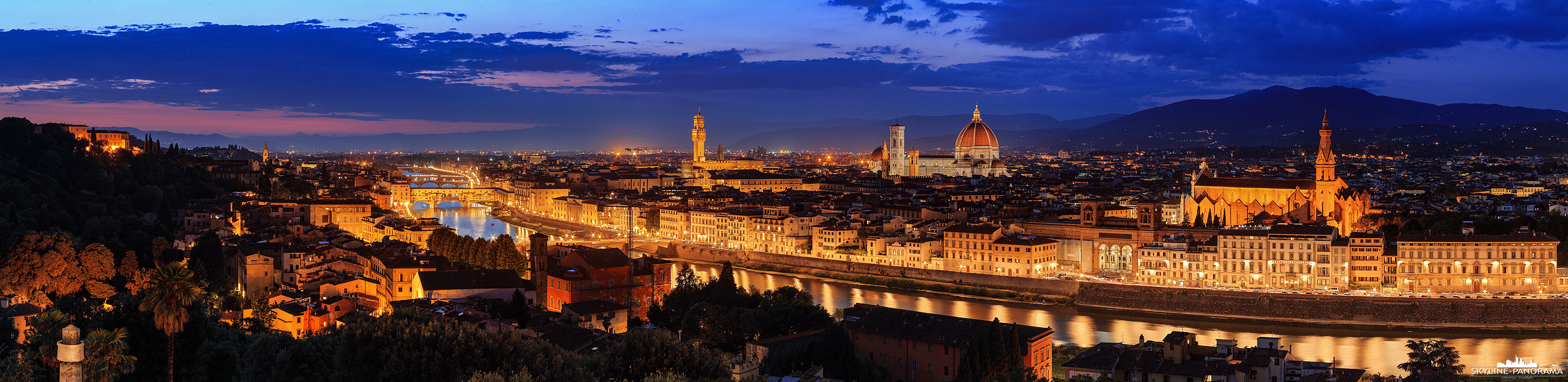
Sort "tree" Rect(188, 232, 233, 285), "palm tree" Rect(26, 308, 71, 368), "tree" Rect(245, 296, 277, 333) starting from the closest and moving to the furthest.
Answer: "palm tree" Rect(26, 308, 71, 368) → "tree" Rect(245, 296, 277, 333) → "tree" Rect(188, 232, 233, 285)

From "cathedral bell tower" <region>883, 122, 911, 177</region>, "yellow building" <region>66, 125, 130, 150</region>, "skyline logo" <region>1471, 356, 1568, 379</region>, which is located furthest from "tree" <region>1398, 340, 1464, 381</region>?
"cathedral bell tower" <region>883, 122, 911, 177</region>

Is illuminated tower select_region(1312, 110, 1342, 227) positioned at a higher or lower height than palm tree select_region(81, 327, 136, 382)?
higher

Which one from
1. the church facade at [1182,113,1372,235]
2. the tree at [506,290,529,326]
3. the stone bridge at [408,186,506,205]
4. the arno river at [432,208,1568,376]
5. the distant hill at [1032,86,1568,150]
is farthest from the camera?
the distant hill at [1032,86,1568,150]

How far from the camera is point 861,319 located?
11023mm

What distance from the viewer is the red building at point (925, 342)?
33.1 ft

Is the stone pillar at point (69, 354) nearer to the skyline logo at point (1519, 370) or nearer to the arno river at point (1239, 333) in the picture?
the arno river at point (1239, 333)

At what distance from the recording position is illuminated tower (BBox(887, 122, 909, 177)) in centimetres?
5106

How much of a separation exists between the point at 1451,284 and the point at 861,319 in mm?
9444

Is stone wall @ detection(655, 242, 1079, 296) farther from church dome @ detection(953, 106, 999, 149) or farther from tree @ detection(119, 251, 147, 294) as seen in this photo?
church dome @ detection(953, 106, 999, 149)

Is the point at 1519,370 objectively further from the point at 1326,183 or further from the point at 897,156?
the point at 897,156

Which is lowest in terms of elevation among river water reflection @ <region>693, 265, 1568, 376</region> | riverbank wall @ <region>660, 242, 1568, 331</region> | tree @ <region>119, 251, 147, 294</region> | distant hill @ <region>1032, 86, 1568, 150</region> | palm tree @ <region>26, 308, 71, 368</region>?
river water reflection @ <region>693, 265, 1568, 376</region>

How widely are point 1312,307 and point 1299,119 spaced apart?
91286 millimetres

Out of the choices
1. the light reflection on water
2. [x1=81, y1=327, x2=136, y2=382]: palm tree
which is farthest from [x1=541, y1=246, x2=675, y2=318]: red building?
the light reflection on water

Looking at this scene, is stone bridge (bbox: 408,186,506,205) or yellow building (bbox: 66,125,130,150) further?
stone bridge (bbox: 408,186,506,205)
